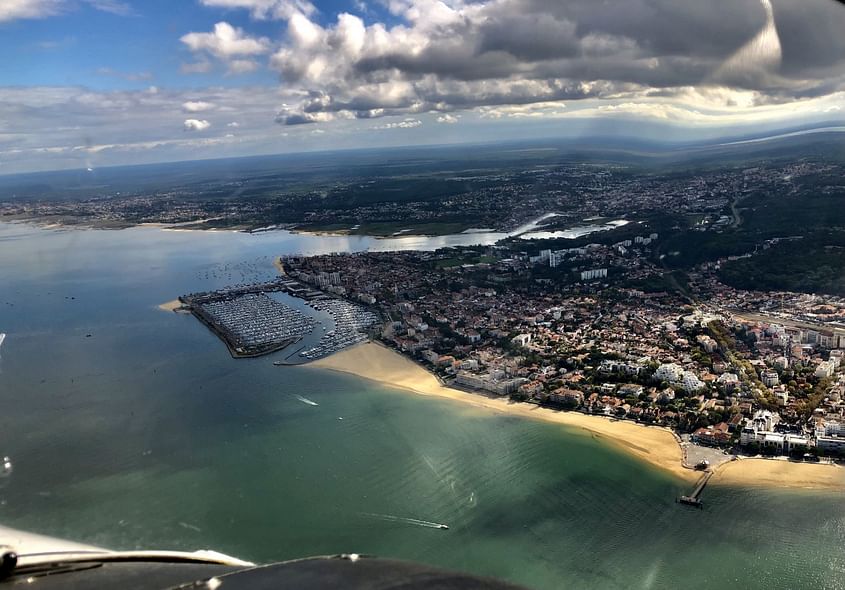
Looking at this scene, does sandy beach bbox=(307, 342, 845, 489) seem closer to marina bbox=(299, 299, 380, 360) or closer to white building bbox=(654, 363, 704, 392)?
marina bbox=(299, 299, 380, 360)

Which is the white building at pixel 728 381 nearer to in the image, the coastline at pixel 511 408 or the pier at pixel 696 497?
the coastline at pixel 511 408

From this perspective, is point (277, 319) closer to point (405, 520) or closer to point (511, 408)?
point (511, 408)

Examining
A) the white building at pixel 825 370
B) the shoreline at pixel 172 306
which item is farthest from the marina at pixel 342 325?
the white building at pixel 825 370

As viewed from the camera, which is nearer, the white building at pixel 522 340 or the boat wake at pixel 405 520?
the boat wake at pixel 405 520

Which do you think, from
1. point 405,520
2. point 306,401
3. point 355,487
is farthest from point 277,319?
point 405,520

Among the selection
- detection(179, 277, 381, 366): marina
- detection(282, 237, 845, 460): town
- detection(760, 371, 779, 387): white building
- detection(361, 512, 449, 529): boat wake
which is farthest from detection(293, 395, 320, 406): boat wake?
detection(760, 371, 779, 387): white building

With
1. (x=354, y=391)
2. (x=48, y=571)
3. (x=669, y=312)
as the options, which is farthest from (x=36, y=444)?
(x=669, y=312)

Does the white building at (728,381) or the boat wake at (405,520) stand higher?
the white building at (728,381)
